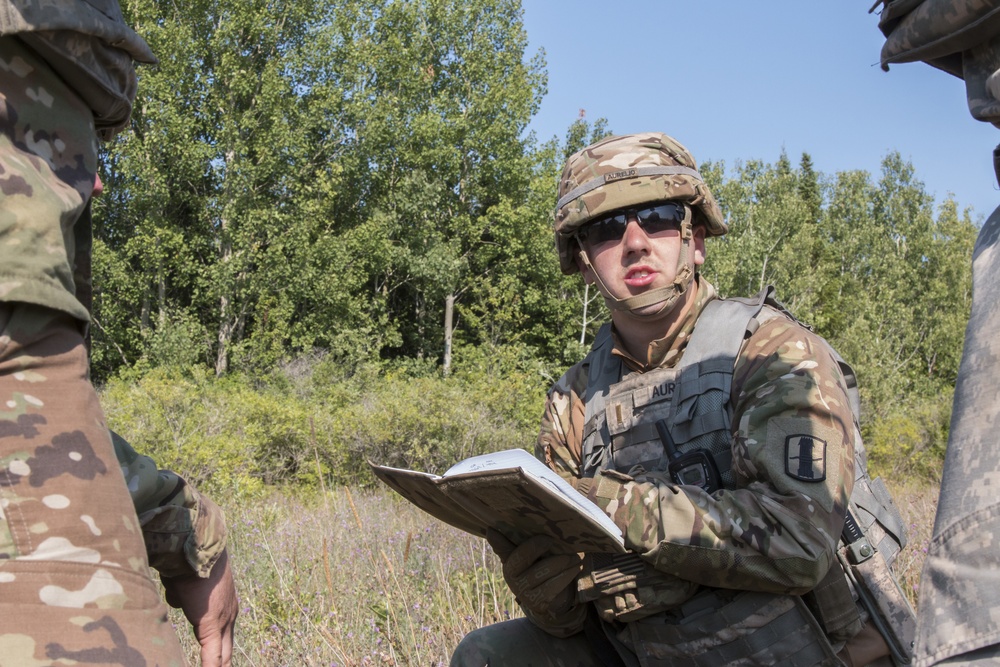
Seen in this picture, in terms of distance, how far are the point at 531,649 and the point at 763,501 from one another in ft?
2.88

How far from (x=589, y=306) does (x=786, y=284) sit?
719 cm

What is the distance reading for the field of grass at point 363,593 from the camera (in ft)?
11.6

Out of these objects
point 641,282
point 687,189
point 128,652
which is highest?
point 687,189

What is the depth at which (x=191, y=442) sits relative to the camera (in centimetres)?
1066

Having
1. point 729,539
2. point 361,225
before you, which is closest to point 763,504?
point 729,539

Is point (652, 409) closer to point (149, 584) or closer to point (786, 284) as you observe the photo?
point (149, 584)

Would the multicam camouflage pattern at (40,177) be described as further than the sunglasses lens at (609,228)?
No

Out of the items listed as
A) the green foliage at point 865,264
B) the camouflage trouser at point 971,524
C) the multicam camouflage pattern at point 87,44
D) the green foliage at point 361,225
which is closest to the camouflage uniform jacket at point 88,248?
the multicam camouflage pattern at point 87,44

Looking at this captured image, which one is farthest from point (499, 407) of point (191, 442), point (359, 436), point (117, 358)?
point (117, 358)

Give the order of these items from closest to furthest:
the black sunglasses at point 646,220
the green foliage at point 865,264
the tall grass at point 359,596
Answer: the black sunglasses at point 646,220 → the tall grass at point 359,596 → the green foliage at point 865,264

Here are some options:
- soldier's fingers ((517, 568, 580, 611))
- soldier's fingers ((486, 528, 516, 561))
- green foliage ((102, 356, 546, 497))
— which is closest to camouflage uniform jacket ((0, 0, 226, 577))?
soldier's fingers ((486, 528, 516, 561))

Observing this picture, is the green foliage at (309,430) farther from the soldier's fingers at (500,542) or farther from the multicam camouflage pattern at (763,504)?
the multicam camouflage pattern at (763,504)

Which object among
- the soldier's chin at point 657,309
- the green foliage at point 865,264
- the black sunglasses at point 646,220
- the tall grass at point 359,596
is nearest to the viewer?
the soldier's chin at point 657,309

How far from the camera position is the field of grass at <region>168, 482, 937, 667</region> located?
3541 millimetres
